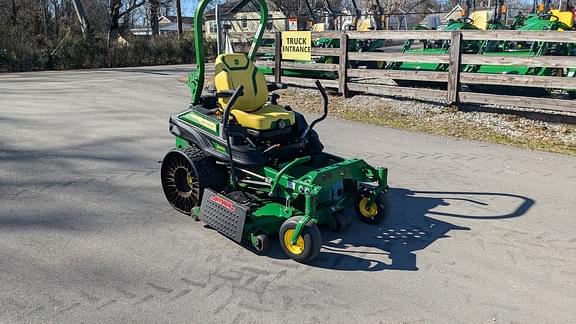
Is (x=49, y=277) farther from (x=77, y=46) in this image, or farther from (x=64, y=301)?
(x=77, y=46)

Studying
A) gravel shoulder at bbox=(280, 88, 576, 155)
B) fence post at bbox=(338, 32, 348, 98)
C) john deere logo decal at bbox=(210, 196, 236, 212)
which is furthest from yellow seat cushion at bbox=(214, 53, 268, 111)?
fence post at bbox=(338, 32, 348, 98)

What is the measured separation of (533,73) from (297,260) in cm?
799

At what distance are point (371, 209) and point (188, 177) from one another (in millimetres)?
1727

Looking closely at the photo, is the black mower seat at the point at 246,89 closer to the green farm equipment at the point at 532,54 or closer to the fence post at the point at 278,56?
the green farm equipment at the point at 532,54

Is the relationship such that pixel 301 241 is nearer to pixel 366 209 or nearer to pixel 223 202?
pixel 223 202

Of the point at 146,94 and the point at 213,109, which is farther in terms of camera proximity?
the point at 146,94

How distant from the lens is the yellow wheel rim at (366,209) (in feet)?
15.8

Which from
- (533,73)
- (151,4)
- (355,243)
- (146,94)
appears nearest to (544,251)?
(355,243)

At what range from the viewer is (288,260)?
412cm

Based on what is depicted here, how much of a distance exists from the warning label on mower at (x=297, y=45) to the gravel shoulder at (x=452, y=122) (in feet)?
5.24

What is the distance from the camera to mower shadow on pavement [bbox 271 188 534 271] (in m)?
4.13

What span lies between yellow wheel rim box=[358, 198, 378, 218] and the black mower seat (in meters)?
0.98

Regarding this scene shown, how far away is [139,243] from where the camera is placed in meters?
4.38

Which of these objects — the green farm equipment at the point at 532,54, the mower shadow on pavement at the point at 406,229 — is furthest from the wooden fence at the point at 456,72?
the mower shadow on pavement at the point at 406,229
